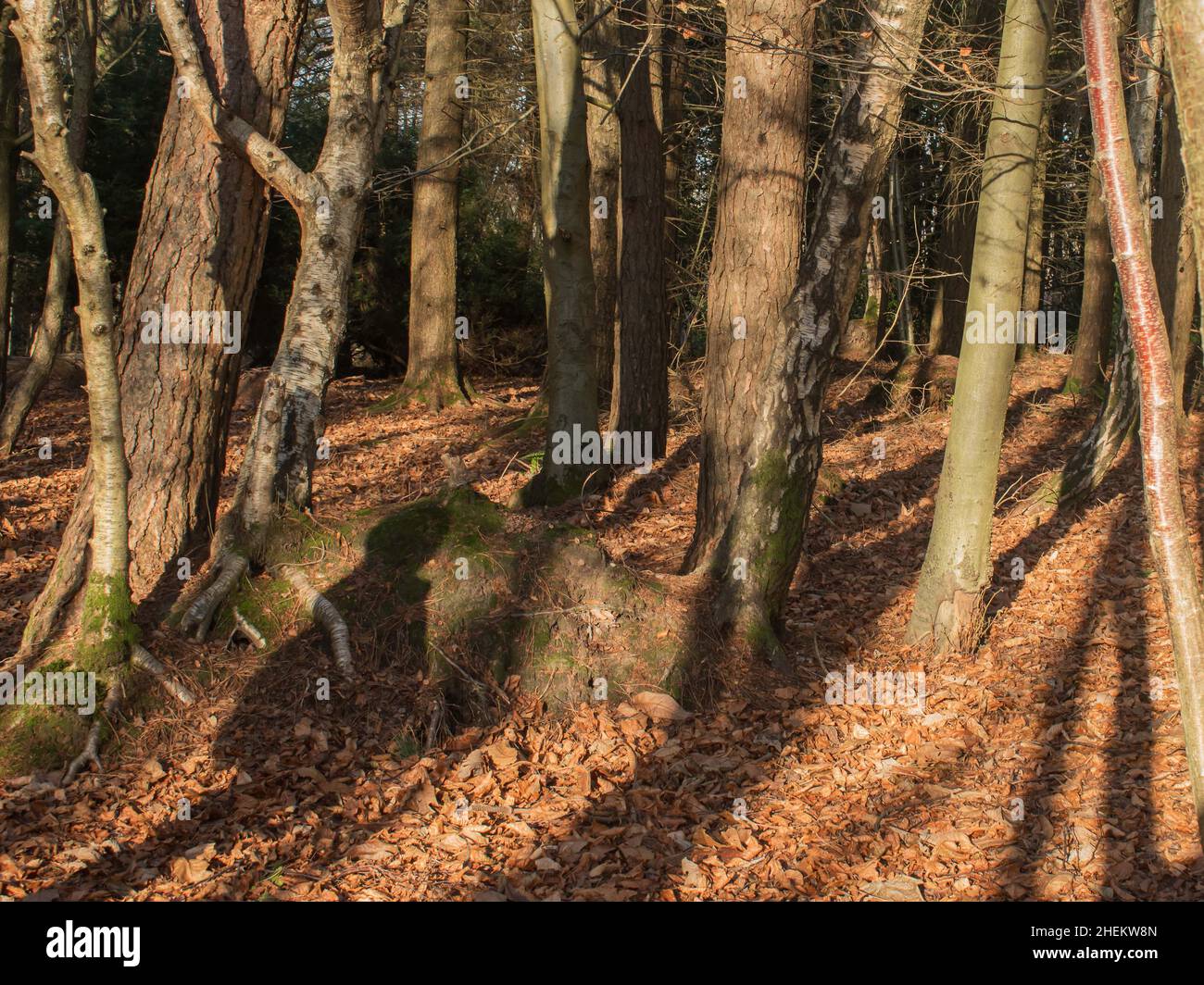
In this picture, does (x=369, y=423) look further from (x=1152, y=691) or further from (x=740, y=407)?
(x=1152, y=691)

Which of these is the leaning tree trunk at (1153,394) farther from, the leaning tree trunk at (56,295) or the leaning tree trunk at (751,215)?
the leaning tree trunk at (56,295)

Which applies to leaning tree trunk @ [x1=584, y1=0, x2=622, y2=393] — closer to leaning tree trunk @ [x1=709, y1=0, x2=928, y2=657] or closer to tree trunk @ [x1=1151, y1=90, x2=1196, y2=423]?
leaning tree trunk @ [x1=709, y1=0, x2=928, y2=657]

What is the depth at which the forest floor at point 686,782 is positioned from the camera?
460 cm

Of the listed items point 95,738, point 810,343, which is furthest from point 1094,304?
point 95,738

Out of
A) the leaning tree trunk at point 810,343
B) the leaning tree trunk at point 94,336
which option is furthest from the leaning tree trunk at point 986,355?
the leaning tree trunk at point 94,336

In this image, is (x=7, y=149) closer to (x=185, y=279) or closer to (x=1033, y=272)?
(x=185, y=279)

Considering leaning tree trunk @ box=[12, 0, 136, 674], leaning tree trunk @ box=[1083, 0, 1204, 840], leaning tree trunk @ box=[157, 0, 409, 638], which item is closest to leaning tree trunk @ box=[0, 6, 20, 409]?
leaning tree trunk @ box=[157, 0, 409, 638]

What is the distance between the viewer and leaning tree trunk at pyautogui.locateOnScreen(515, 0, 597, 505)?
867 centimetres

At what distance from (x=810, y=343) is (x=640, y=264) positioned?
4.77m

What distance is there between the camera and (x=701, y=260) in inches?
588

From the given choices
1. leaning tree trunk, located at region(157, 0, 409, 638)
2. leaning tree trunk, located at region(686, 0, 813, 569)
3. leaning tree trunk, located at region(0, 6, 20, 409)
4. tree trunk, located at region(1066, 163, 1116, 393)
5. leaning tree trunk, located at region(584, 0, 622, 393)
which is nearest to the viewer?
leaning tree trunk, located at region(157, 0, 409, 638)

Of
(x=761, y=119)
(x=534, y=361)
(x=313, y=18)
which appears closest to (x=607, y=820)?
(x=761, y=119)

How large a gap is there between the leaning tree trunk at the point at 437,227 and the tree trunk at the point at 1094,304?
326 inches

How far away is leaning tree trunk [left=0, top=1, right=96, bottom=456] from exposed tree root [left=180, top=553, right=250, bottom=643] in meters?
6.28
